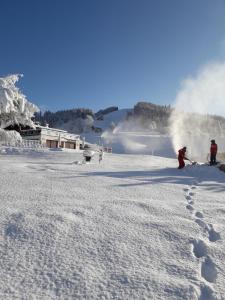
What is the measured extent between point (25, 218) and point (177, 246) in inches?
94.0

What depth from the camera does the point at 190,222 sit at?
5.62 meters

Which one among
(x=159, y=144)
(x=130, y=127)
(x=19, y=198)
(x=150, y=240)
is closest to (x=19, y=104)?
(x=19, y=198)

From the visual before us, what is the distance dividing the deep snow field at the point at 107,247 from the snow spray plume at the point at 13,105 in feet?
83.4

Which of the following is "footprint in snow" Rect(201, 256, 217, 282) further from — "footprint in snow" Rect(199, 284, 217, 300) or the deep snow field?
"footprint in snow" Rect(199, 284, 217, 300)

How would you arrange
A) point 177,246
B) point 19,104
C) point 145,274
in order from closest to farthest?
1. point 145,274
2. point 177,246
3. point 19,104

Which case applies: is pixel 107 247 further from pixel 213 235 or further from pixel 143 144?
pixel 143 144

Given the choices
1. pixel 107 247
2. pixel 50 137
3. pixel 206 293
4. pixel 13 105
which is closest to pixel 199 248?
pixel 206 293

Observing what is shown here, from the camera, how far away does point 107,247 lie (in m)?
4.32

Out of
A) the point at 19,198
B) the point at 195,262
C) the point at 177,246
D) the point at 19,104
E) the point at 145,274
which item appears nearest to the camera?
the point at 145,274

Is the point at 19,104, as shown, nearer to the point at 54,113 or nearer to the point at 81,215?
the point at 81,215

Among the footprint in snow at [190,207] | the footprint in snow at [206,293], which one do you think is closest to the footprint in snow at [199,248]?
the footprint in snow at [206,293]

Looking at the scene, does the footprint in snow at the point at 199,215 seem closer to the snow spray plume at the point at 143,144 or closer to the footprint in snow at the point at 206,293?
the footprint in snow at the point at 206,293

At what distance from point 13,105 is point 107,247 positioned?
30.8 metres

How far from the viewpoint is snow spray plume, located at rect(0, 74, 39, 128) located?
30750 millimetres
